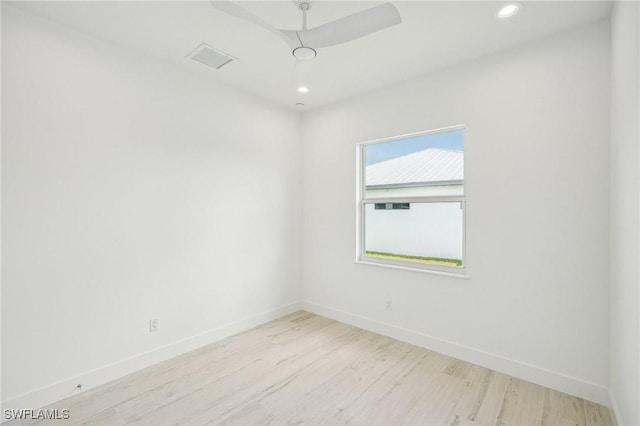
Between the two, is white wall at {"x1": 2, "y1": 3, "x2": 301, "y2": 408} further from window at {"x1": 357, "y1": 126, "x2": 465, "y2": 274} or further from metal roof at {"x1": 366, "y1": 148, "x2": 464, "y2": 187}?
metal roof at {"x1": 366, "y1": 148, "x2": 464, "y2": 187}

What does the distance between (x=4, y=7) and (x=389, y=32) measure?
105 inches

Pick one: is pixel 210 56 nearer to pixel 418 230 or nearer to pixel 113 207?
pixel 113 207

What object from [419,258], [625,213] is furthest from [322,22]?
[419,258]

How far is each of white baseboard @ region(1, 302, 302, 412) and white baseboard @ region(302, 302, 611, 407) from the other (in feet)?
4.13

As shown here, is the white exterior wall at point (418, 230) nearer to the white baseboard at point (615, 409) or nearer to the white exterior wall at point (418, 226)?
the white exterior wall at point (418, 226)

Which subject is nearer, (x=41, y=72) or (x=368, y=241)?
(x=41, y=72)

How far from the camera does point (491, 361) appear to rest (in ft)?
→ 8.69

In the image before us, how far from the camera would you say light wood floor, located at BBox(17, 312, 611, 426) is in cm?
204

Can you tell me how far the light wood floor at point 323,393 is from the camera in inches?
80.4

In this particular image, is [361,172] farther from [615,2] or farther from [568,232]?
[615,2]

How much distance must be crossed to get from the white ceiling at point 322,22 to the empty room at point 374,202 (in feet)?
0.07

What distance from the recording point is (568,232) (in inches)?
90.8

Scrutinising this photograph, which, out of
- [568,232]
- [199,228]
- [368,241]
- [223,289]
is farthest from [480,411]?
[199,228]

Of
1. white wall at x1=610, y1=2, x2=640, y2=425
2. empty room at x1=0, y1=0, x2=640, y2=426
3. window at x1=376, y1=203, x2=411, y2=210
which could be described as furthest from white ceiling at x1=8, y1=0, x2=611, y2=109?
window at x1=376, y1=203, x2=411, y2=210
